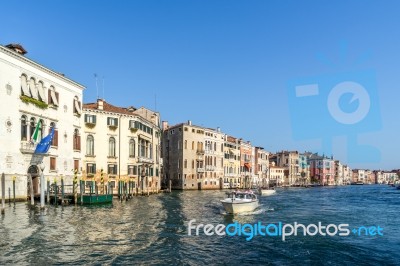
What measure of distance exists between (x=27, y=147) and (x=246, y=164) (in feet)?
175

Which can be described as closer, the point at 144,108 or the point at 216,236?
the point at 216,236

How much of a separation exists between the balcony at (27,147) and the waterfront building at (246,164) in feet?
167

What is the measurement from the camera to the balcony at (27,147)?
2713 centimetres

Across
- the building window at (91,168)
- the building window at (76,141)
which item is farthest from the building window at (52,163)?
the building window at (91,168)

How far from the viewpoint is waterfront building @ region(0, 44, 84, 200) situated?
2609cm

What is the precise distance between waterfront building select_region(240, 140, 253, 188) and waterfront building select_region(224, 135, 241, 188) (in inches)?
64.6

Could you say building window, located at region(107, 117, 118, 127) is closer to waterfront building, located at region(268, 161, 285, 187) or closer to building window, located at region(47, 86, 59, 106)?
building window, located at region(47, 86, 59, 106)

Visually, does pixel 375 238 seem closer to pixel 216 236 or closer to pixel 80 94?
pixel 216 236

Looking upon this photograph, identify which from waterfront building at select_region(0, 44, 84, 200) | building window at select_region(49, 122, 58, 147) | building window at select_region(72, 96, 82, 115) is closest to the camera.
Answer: waterfront building at select_region(0, 44, 84, 200)

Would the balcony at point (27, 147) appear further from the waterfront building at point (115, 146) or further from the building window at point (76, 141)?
the waterfront building at point (115, 146)

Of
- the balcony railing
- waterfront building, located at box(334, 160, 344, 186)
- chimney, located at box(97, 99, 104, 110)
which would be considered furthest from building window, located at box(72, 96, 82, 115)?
waterfront building, located at box(334, 160, 344, 186)

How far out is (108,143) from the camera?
38094 millimetres

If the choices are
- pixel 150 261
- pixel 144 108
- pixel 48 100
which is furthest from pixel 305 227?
pixel 144 108

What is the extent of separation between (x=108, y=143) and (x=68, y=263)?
27.5 meters
